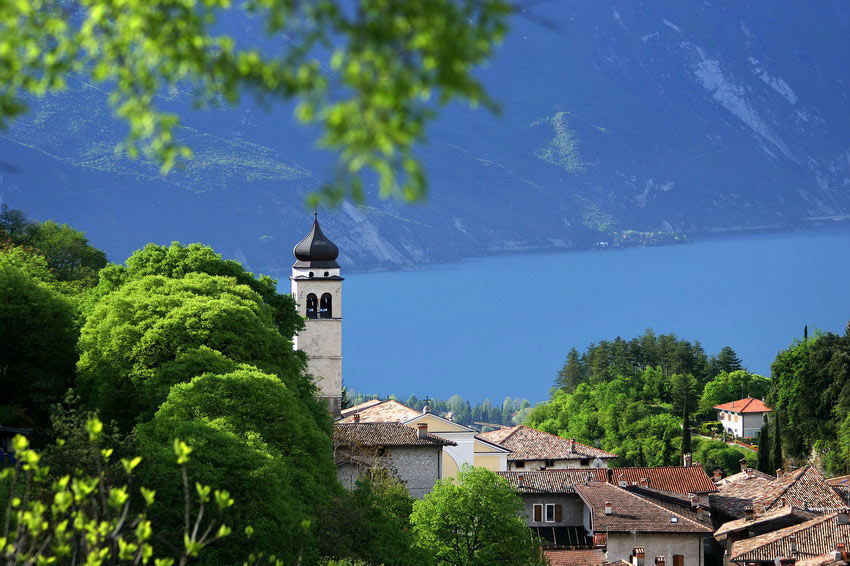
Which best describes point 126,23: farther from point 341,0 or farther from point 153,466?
point 153,466

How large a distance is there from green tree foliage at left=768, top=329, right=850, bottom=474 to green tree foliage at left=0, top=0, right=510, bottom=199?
61007 millimetres

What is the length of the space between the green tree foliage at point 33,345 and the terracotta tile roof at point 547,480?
722 inches

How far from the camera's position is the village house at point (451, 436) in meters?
48.9

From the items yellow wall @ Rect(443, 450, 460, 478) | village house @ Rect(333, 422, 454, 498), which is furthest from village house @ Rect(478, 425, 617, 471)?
village house @ Rect(333, 422, 454, 498)

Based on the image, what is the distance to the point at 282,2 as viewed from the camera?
508cm

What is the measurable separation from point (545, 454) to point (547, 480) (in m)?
12.4

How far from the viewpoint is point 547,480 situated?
4631 cm

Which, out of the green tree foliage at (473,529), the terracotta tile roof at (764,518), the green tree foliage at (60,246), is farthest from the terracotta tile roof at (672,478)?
the green tree foliage at (60,246)

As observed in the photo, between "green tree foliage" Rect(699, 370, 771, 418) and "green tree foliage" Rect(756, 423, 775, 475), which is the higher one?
"green tree foliage" Rect(699, 370, 771, 418)

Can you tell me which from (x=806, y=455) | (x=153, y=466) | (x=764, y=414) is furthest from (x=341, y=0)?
(x=764, y=414)

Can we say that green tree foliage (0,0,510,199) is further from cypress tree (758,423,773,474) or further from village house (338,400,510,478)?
→ cypress tree (758,423,773,474)

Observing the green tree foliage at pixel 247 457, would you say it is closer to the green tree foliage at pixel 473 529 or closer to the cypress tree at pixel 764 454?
the green tree foliage at pixel 473 529

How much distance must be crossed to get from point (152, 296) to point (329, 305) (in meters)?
19.8

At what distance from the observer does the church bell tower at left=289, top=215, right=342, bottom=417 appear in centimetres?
4894
